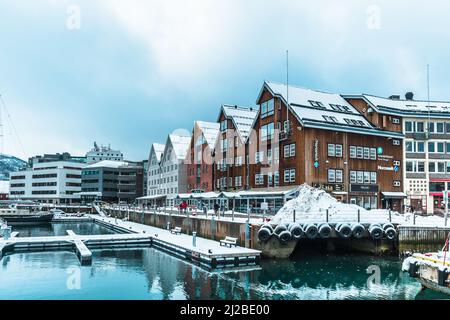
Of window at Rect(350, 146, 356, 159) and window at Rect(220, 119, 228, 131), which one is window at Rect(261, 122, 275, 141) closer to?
window at Rect(350, 146, 356, 159)

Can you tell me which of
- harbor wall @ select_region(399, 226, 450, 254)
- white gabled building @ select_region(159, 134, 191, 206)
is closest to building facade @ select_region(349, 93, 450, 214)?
harbor wall @ select_region(399, 226, 450, 254)

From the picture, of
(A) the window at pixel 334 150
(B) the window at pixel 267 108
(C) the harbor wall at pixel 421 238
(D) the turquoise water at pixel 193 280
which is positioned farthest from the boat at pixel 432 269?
(B) the window at pixel 267 108

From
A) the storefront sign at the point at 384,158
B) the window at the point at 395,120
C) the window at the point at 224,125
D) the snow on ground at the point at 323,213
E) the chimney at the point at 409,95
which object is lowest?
the snow on ground at the point at 323,213

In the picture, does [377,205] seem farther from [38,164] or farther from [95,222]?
[38,164]

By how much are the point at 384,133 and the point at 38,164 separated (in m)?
131

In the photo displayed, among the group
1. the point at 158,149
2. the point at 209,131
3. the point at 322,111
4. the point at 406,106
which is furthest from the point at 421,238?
the point at 158,149

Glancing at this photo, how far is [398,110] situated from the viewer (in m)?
55.4

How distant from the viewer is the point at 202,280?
26.9m

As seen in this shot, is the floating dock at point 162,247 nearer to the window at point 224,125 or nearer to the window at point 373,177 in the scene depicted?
the window at point 373,177

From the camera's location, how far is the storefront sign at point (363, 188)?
5038 cm

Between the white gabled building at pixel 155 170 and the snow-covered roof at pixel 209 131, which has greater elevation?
the snow-covered roof at pixel 209 131

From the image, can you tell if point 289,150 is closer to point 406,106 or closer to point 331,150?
point 331,150

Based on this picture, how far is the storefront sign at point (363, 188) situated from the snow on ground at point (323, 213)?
448 inches

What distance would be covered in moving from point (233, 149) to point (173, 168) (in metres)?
27.3
